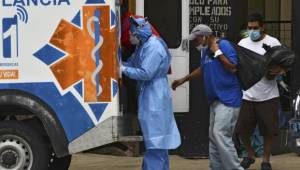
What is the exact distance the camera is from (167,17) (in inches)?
422

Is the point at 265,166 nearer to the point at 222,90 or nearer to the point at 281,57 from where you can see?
the point at 281,57

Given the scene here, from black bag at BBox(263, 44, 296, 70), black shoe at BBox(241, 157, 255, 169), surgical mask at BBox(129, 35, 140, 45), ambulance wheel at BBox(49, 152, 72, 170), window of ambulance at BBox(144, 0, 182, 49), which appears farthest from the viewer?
window of ambulance at BBox(144, 0, 182, 49)

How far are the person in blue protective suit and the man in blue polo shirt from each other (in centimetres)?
49

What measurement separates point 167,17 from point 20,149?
11.7ft

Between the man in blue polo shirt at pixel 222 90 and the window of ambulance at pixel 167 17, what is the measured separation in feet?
7.14

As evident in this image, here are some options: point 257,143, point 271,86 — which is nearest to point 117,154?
point 257,143

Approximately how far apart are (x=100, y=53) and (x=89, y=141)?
914 millimetres

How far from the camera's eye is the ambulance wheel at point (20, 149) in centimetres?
793

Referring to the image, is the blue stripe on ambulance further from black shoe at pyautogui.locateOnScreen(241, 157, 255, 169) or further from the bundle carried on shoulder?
black shoe at pyautogui.locateOnScreen(241, 157, 255, 169)

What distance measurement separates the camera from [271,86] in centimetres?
962

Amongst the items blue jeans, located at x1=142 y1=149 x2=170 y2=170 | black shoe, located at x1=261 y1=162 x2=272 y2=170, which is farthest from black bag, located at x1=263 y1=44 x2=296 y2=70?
blue jeans, located at x1=142 y1=149 x2=170 y2=170

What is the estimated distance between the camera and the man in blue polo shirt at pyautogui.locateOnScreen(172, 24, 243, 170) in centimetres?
834

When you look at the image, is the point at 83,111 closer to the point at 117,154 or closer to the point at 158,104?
the point at 158,104

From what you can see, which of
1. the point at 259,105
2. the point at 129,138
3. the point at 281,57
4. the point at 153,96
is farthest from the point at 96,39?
the point at 259,105
